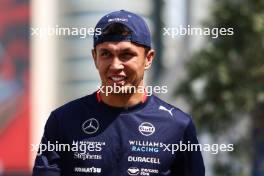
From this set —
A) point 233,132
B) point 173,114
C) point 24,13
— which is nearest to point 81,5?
point 24,13

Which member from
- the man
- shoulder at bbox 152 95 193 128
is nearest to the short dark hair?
the man

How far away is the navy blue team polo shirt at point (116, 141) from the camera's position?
3838 mm

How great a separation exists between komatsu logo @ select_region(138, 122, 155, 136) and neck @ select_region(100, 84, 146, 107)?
4.2 inches

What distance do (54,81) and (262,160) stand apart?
A: 43.1ft

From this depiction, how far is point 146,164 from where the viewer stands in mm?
3857

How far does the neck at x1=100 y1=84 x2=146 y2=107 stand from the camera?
12.8ft

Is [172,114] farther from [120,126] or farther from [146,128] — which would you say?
[120,126]

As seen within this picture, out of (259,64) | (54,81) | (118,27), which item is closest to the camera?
(118,27)

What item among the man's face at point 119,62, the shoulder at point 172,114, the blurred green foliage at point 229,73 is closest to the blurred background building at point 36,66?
the blurred green foliage at point 229,73

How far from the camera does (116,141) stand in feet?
12.7

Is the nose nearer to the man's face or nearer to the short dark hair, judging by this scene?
the man's face

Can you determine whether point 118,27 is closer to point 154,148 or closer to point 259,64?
point 154,148

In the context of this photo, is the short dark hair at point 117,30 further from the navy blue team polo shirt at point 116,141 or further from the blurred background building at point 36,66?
the blurred background building at point 36,66

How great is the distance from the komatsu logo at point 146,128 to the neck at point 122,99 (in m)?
0.11
